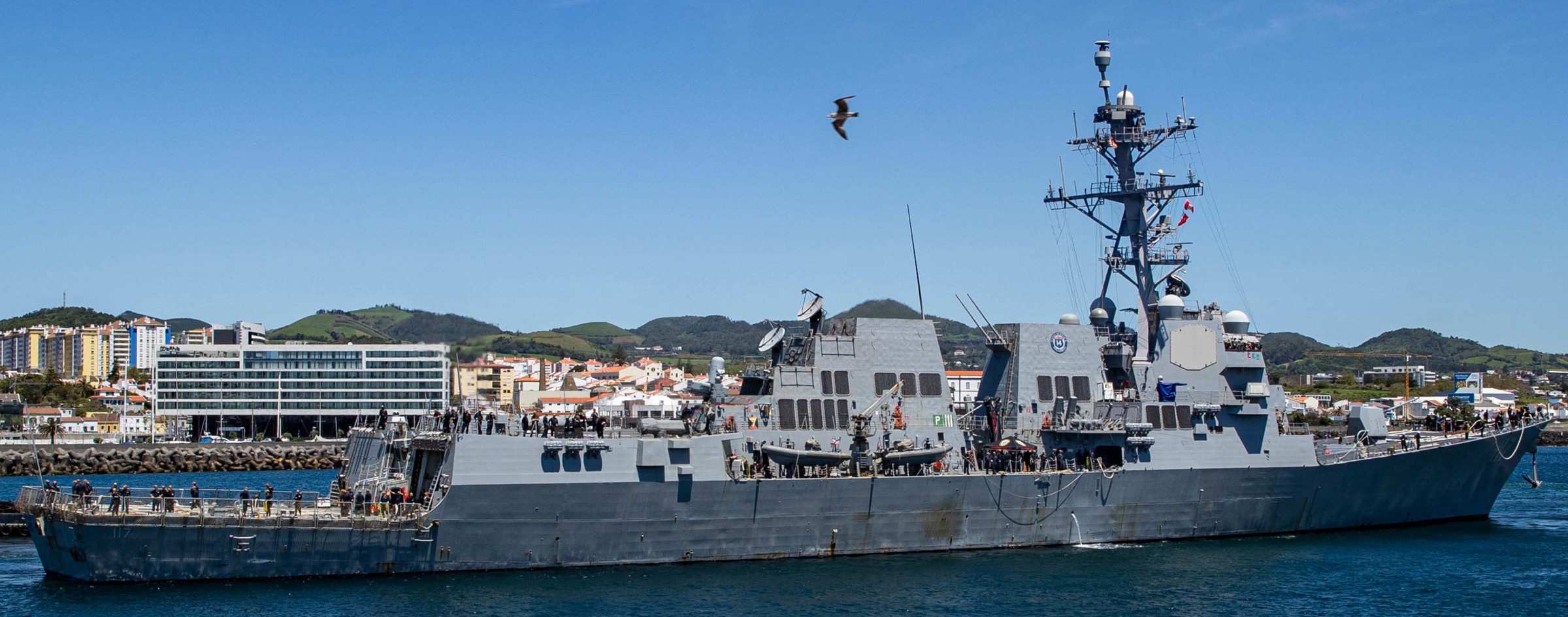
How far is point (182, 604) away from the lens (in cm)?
2178

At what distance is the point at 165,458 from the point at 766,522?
43800mm

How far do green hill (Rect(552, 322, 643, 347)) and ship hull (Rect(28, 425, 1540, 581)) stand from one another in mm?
103251

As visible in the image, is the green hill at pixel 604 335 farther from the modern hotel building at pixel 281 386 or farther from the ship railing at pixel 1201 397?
the ship railing at pixel 1201 397

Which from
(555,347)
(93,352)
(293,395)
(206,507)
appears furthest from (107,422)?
(93,352)

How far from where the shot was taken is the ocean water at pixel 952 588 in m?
22.1

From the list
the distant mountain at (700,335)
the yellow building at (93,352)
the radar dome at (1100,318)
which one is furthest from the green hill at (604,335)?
the radar dome at (1100,318)

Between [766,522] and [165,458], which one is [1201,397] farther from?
[165,458]

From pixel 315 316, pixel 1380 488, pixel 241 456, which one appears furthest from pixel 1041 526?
pixel 315 316

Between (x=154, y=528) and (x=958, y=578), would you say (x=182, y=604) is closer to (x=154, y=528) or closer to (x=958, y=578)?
(x=154, y=528)

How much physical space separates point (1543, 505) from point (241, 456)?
51.3 metres

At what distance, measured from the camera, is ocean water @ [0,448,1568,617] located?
22094 mm

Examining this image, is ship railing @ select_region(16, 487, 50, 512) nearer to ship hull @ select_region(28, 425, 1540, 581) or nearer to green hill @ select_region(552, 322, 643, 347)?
ship hull @ select_region(28, 425, 1540, 581)

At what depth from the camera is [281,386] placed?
7800 centimetres

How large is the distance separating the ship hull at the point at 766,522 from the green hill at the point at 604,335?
10325cm
